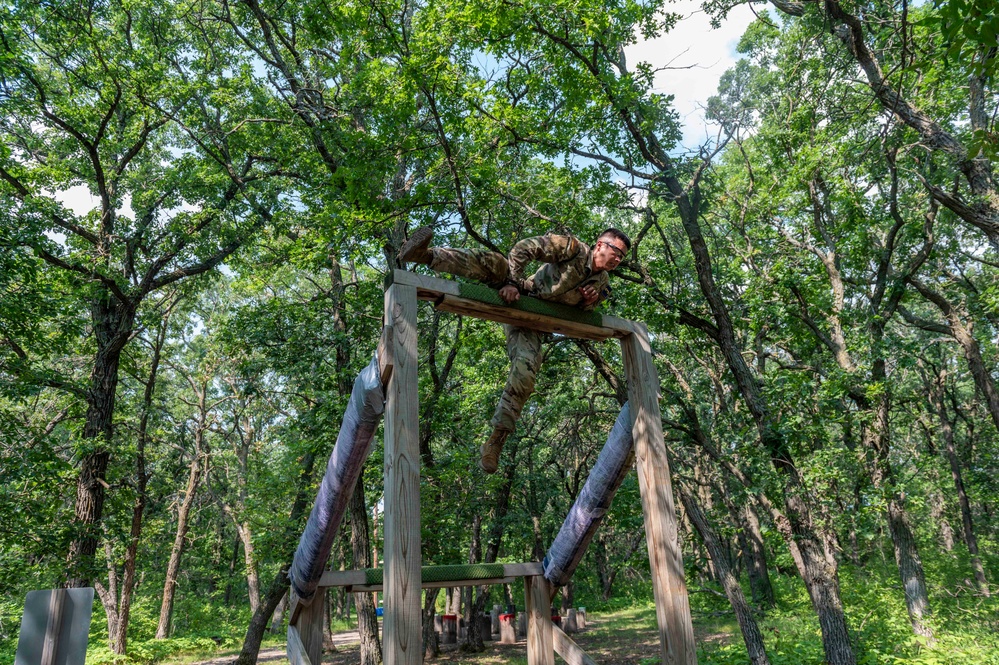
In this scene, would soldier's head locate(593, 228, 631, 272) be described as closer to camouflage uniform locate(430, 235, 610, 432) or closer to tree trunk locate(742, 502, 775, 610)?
camouflage uniform locate(430, 235, 610, 432)

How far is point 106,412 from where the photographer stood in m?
10.9

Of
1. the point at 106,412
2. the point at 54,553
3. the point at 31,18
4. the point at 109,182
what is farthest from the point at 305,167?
the point at 54,553

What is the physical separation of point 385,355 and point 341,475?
1.20 m

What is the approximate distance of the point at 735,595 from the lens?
8.27 meters

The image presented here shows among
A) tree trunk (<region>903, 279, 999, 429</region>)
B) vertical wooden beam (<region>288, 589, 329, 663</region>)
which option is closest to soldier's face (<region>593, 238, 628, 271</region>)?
vertical wooden beam (<region>288, 589, 329, 663</region>)

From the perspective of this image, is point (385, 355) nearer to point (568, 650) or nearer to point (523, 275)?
point (523, 275)

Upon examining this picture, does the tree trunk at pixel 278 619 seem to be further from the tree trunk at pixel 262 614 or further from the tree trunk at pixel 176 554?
the tree trunk at pixel 262 614

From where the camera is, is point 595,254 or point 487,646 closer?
point 595,254

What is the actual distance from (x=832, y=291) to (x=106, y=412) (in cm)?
1392

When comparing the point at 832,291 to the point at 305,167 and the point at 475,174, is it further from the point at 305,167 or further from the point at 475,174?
the point at 305,167

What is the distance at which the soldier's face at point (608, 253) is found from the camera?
3.71m

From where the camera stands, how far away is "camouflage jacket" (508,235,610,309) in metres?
3.64

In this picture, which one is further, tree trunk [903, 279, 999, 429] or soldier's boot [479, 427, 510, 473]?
tree trunk [903, 279, 999, 429]

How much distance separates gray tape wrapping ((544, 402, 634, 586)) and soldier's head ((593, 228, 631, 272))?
37.6 inches
